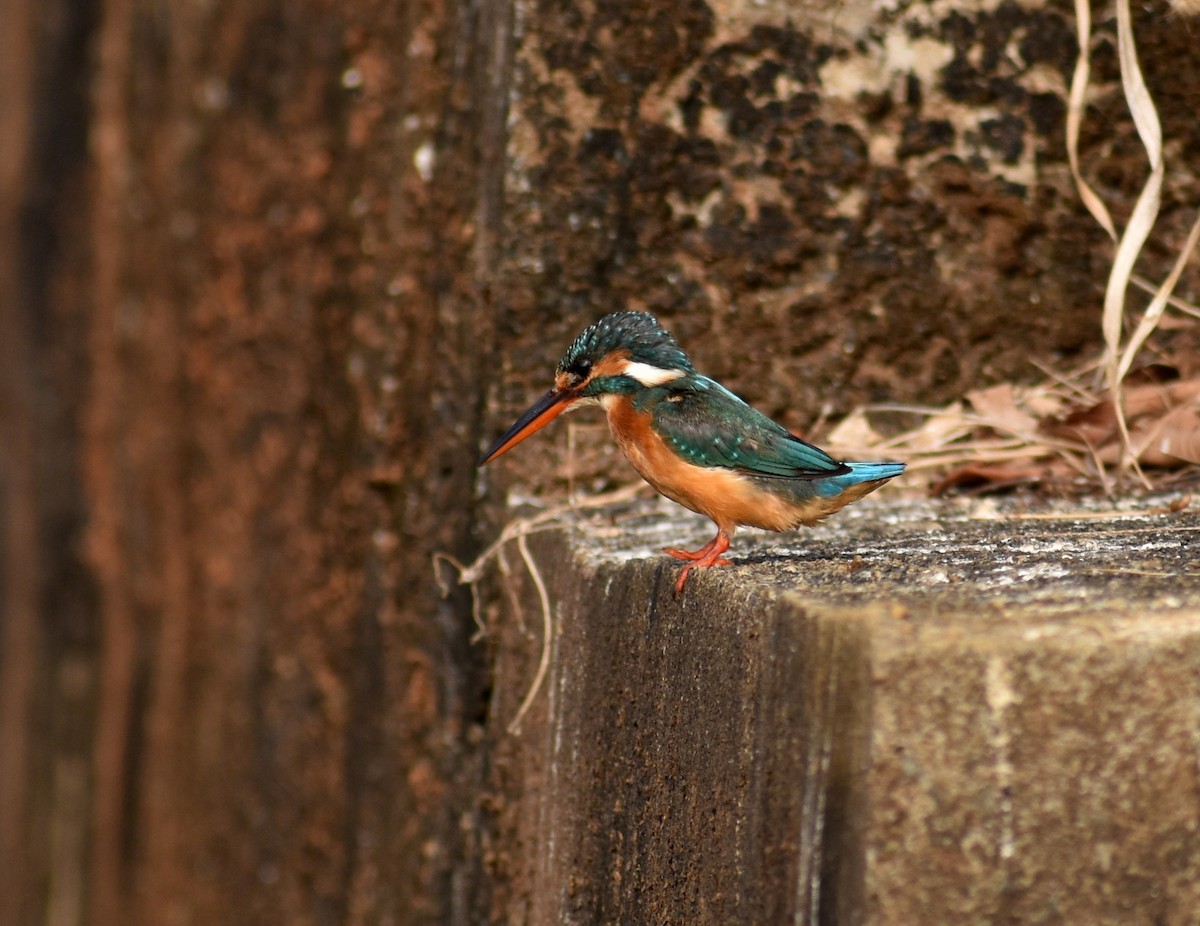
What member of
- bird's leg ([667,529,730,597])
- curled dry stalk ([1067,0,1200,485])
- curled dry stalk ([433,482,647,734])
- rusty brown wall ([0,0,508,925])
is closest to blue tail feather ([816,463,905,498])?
bird's leg ([667,529,730,597])

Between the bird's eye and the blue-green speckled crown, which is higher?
the blue-green speckled crown

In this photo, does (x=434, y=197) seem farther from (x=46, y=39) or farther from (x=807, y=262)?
(x=46, y=39)

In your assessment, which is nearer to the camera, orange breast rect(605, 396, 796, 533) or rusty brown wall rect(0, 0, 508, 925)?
orange breast rect(605, 396, 796, 533)

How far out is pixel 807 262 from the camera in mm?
2787

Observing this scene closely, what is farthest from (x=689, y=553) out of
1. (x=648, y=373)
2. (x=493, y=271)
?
(x=493, y=271)

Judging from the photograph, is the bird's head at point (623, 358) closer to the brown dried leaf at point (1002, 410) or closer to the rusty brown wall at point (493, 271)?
the rusty brown wall at point (493, 271)

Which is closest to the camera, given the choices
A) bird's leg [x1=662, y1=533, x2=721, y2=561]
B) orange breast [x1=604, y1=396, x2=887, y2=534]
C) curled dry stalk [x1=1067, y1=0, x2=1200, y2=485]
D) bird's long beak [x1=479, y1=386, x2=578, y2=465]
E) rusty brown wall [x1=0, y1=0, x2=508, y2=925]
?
bird's leg [x1=662, y1=533, x2=721, y2=561]

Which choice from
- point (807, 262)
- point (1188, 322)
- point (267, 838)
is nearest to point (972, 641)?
point (807, 262)

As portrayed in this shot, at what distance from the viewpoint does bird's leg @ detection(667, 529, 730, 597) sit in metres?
1.96

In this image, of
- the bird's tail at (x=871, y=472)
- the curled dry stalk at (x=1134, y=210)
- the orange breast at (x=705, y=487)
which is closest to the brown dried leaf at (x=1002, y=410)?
the curled dry stalk at (x=1134, y=210)

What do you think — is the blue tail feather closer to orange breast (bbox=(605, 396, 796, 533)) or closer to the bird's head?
orange breast (bbox=(605, 396, 796, 533))

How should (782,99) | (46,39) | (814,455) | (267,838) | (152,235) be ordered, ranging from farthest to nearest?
(46,39) < (152,235) < (267,838) < (782,99) < (814,455)

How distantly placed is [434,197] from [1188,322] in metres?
1.46

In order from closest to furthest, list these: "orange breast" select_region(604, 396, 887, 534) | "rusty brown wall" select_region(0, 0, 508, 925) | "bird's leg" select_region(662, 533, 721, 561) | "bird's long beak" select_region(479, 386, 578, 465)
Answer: "bird's leg" select_region(662, 533, 721, 561)
"orange breast" select_region(604, 396, 887, 534)
"bird's long beak" select_region(479, 386, 578, 465)
"rusty brown wall" select_region(0, 0, 508, 925)
